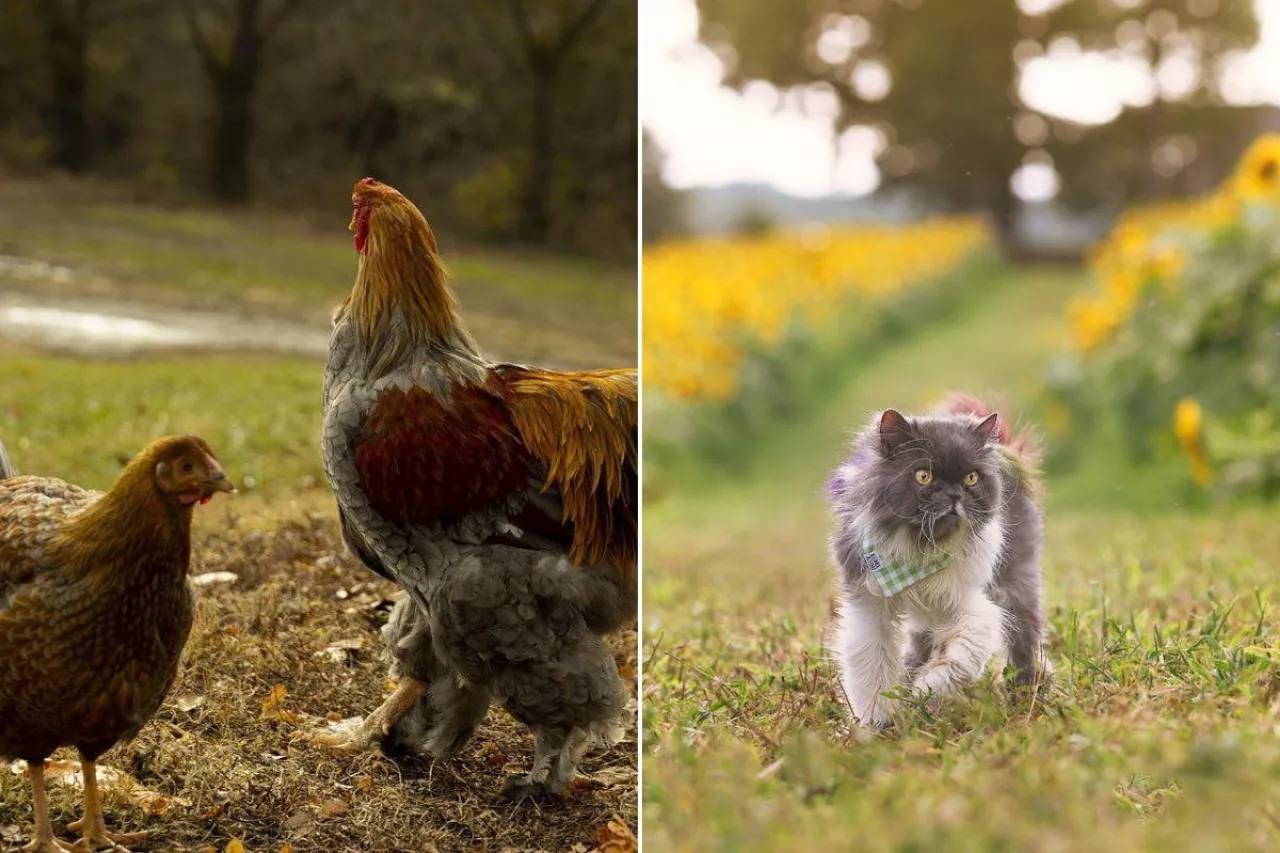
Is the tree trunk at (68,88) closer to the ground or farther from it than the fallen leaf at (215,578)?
farther from it

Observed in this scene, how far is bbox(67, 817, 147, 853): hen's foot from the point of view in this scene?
7.07 ft

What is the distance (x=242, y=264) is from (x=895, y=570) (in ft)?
A: 8.25

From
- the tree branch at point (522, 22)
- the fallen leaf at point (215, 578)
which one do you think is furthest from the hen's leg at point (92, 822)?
the tree branch at point (522, 22)

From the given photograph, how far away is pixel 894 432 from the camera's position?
202 centimetres

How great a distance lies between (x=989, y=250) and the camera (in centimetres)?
1022

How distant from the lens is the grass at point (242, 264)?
3.44 m

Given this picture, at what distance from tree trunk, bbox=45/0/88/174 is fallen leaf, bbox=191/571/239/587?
1.42 m

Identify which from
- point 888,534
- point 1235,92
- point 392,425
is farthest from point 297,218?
point 1235,92

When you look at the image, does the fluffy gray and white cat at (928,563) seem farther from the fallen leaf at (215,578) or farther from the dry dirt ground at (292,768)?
the fallen leaf at (215,578)

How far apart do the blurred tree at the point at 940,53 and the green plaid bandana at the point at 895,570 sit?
238 inches

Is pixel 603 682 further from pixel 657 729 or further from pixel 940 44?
pixel 940 44

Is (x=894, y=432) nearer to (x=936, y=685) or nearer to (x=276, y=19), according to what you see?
(x=936, y=685)

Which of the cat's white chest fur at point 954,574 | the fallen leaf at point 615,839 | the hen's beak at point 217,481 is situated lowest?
the fallen leaf at point 615,839

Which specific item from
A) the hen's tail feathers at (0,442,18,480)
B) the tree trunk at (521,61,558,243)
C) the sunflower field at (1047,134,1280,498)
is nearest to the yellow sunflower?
the sunflower field at (1047,134,1280,498)
